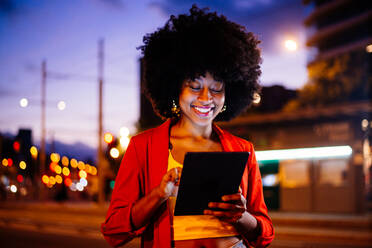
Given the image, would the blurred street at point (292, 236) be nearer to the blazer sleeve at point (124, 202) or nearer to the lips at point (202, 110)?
the lips at point (202, 110)

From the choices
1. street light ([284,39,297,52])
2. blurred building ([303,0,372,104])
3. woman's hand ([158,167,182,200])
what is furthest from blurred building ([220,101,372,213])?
blurred building ([303,0,372,104])

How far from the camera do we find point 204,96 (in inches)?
87.7

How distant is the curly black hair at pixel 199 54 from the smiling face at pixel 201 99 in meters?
0.04

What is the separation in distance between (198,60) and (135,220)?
2.70 ft

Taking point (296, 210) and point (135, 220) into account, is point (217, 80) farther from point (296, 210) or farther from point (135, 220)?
point (296, 210)

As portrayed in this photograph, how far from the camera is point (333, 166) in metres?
20.5

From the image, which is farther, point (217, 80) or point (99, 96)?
point (99, 96)

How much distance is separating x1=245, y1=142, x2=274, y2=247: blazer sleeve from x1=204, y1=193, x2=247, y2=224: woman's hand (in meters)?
0.23

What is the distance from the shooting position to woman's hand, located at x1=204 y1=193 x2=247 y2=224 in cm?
191

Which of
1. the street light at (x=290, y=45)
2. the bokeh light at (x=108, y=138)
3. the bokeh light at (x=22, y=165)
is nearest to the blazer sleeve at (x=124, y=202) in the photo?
the bokeh light at (x=22, y=165)

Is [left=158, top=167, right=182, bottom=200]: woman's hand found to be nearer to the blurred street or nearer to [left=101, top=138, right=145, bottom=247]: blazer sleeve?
[left=101, top=138, right=145, bottom=247]: blazer sleeve

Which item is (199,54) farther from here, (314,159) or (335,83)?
(335,83)

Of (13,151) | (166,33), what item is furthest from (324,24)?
(166,33)

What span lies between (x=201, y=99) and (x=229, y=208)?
566 millimetres
